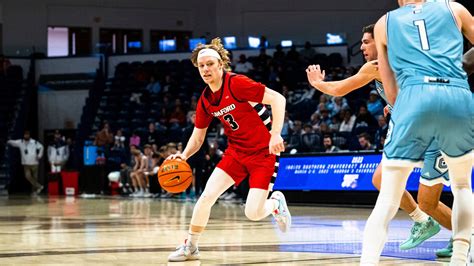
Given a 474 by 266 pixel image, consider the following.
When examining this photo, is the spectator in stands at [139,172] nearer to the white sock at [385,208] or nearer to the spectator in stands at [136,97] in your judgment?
the spectator in stands at [136,97]

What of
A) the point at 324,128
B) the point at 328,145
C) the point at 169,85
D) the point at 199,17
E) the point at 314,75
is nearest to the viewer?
the point at 314,75

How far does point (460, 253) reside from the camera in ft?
15.3

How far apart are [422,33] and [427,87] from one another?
318 millimetres

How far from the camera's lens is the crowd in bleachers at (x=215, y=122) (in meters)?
17.4

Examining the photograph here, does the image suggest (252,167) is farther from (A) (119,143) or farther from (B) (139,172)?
(A) (119,143)

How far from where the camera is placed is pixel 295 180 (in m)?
16.5

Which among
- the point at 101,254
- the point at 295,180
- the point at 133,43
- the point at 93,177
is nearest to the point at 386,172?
the point at 101,254

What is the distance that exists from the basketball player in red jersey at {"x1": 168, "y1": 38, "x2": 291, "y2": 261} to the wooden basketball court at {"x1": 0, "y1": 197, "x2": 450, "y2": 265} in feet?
1.32

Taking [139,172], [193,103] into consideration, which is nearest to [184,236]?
[139,172]

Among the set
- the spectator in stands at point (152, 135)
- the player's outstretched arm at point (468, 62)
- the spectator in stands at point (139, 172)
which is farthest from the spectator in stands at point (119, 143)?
the player's outstretched arm at point (468, 62)

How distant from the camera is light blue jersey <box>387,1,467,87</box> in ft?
14.6

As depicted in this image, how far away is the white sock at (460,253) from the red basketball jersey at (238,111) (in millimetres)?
2600

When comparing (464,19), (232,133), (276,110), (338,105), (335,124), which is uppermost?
(464,19)

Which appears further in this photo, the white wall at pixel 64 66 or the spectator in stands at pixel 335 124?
the white wall at pixel 64 66
